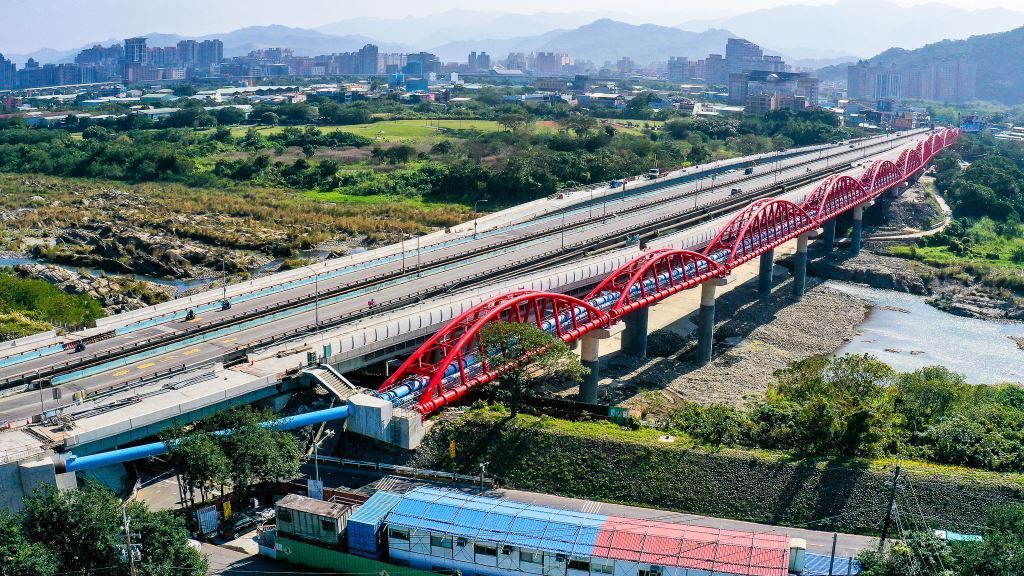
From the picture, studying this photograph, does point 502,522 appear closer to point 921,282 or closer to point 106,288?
point 106,288

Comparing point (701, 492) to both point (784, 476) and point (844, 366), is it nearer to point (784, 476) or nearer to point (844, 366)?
point (784, 476)

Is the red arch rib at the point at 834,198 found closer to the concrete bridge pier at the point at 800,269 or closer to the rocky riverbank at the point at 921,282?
the concrete bridge pier at the point at 800,269

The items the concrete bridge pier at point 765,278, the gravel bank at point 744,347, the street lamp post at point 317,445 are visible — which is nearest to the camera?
the street lamp post at point 317,445

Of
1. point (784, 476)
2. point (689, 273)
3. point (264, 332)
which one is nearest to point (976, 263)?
point (689, 273)

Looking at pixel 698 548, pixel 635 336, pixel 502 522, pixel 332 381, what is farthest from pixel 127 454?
pixel 635 336

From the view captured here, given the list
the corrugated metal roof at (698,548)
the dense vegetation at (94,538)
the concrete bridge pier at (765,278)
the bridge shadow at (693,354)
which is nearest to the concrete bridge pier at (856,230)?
the bridge shadow at (693,354)

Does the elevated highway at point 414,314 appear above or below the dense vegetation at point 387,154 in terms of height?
below

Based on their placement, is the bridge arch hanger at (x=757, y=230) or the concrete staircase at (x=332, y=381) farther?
the bridge arch hanger at (x=757, y=230)
